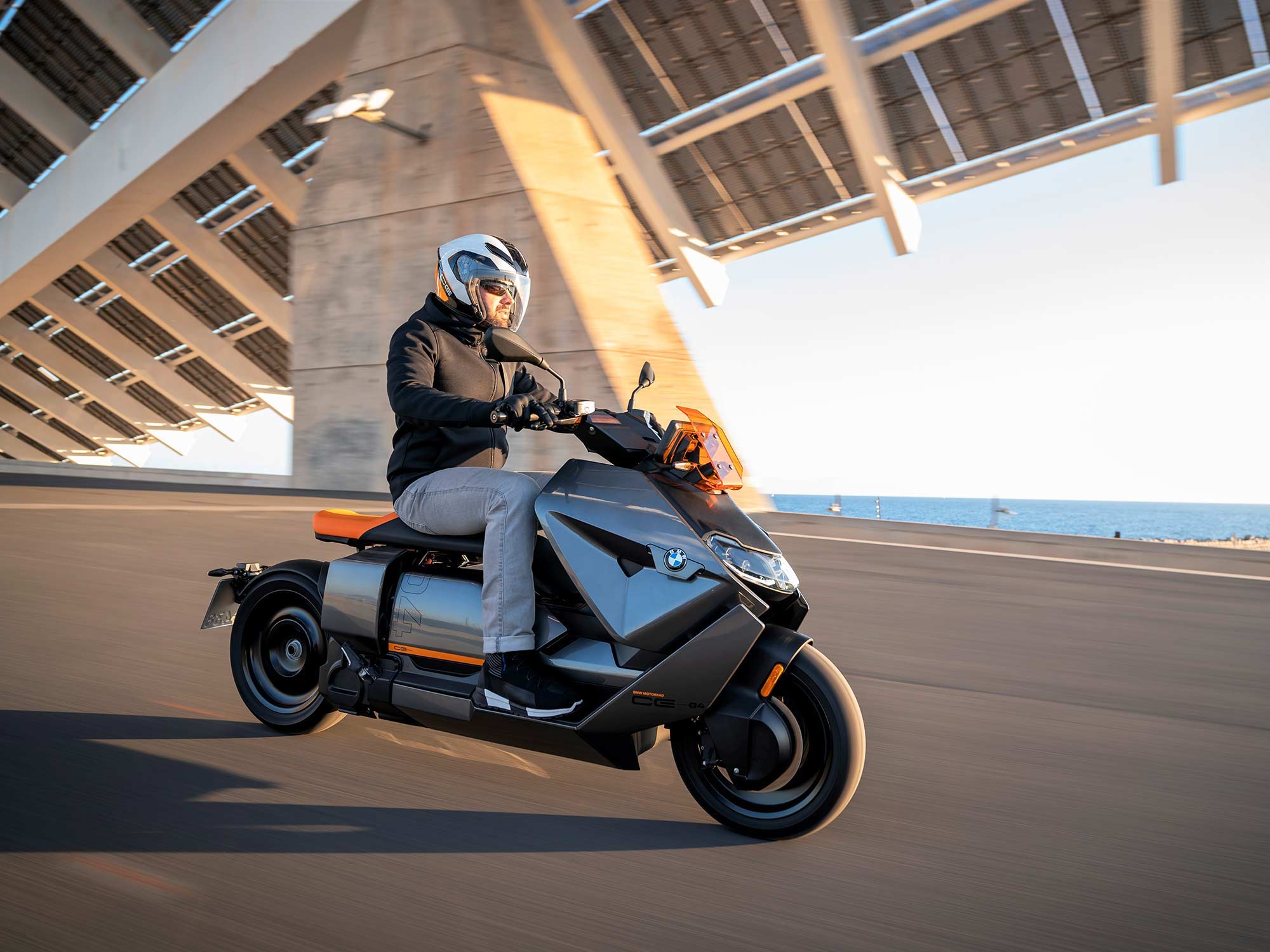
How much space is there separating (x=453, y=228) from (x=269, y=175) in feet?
44.7

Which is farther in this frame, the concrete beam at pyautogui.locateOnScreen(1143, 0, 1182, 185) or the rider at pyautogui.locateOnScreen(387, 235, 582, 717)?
the concrete beam at pyautogui.locateOnScreen(1143, 0, 1182, 185)

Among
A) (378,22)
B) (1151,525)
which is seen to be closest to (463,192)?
(378,22)

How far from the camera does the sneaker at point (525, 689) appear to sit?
2.92m

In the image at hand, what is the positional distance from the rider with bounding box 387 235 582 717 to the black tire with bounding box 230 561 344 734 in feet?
2.18

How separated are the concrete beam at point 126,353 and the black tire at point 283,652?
3602 cm

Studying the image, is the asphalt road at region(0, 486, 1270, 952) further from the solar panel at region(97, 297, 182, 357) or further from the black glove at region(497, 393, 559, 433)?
the solar panel at region(97, 297, 182, 357)

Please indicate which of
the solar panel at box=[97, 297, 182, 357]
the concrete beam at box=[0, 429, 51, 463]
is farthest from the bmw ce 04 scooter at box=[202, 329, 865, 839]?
the concrete beam at box=[0, 429, 51, 463]

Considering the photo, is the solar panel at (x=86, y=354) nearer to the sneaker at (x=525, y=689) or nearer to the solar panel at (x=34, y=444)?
the solar panel at (x=34, y=444)

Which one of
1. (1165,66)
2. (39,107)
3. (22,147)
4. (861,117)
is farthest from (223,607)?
(22,147)

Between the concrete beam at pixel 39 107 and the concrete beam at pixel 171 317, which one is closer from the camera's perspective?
the concrete beam at pixel 39 107

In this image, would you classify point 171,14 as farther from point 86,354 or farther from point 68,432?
point 68,432

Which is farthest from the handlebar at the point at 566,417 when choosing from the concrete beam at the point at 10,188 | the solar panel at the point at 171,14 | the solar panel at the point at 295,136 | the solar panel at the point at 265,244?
the concrete beam at the point at 10,188

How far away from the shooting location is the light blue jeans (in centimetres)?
302

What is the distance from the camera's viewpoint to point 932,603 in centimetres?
645
